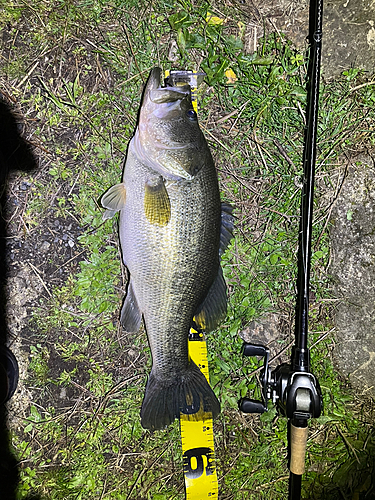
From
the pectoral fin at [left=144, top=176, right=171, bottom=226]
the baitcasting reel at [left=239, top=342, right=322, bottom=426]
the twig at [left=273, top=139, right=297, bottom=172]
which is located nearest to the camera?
the pectoral fin at [left=144, top=176, right=171, bottom=226]

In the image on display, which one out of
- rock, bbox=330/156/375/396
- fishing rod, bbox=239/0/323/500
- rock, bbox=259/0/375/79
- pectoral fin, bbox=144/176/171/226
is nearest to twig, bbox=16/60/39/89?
pectoral fin, bbox=144/176/171/226

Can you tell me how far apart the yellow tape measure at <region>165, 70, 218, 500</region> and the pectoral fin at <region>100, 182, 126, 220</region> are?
878mm

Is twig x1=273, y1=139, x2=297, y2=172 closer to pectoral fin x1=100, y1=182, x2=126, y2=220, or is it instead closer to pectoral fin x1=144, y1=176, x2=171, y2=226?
pectoral fin x1=144, y1=176, x2=171, y2=226

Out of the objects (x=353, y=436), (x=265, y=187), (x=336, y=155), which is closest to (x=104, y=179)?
(x=265, y=187)

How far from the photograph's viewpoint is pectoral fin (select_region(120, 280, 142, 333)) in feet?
8.24

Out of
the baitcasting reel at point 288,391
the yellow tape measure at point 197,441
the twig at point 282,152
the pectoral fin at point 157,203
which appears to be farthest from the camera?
the twig at point 282,152

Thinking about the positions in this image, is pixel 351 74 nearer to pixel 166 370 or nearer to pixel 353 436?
pixel 166 370

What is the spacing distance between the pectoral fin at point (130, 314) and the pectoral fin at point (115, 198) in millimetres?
584

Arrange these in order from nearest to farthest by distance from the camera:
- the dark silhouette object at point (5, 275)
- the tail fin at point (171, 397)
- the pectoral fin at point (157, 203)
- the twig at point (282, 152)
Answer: the pectoral fin at point (157, 203)
the tail fin at point (171, 397)
the dark silhouette object at point (5, 275)
the twig at point (282, 152)

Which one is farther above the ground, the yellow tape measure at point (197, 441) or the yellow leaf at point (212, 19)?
the yellow leaf at point (212, 19)

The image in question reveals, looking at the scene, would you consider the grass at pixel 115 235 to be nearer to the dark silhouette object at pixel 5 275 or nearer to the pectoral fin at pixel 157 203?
the dark silhouette object at pixel 5 275

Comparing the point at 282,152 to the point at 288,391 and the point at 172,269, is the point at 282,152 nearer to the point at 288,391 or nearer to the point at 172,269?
the point at 172,269

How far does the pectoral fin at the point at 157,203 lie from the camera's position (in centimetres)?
218

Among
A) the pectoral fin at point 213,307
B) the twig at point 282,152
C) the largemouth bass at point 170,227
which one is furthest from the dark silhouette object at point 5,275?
the twig at point 282,152
